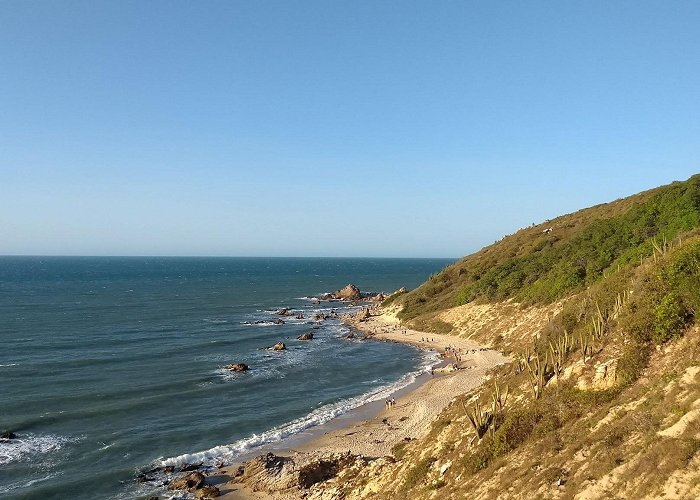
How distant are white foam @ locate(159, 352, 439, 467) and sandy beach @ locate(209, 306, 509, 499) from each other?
5.08 ft

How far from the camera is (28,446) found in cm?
3088

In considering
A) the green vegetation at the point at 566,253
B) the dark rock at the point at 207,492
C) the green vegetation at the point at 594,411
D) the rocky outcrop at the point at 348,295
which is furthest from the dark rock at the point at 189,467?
the rocky outcrop at the point at 348,295

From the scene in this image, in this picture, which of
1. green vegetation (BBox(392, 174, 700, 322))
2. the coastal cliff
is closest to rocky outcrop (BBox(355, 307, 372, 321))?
green vegetation (BBox(392, 174, 700, 322))

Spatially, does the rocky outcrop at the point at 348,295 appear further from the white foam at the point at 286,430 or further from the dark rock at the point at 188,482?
the dark rock at the point at 188,482

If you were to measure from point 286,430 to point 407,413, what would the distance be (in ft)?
29.5

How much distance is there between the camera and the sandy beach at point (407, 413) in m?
27.9

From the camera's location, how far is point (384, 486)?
20.2m

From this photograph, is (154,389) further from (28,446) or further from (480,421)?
(480,421)

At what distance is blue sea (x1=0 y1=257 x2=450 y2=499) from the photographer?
94.4 ft

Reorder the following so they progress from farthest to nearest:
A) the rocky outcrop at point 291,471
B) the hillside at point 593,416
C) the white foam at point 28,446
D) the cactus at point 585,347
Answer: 1. the white foam at point 28,446
2. the rocky outcrop at point 291,471
3. the cactus at point 585,347
4. the hillside at point 593,416

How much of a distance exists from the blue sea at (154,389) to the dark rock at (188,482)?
56.1 inches

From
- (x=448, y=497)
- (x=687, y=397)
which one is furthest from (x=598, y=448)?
(x=448, y=497)

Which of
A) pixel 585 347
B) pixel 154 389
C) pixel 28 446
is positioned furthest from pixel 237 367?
pixel 585 347

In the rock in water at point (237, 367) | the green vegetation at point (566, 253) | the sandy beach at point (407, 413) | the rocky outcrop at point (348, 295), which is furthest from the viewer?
the rocky outcrop at point (348, 295)
